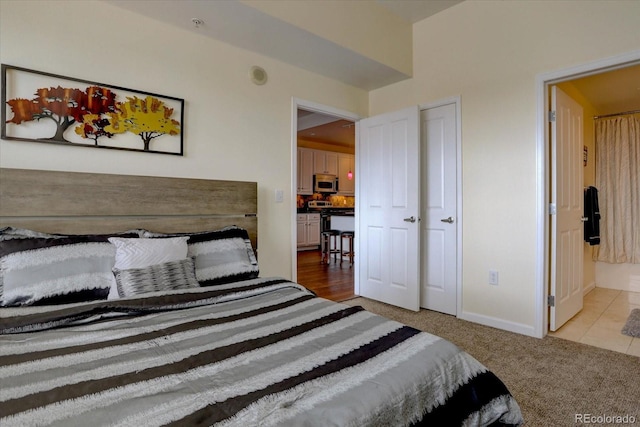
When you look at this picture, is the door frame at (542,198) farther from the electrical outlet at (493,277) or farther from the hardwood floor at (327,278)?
the hardwood floor at (327,278)

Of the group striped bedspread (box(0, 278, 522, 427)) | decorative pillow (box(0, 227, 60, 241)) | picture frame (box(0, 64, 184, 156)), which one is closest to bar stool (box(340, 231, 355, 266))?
picture frame (box(0, 64, 184, 156))

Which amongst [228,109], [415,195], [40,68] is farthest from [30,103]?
[415,195]

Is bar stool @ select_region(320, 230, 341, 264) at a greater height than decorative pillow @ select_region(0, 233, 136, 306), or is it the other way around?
decorative pillow @ select_region(0, 233, 136, 306)

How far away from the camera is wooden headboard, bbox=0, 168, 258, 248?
1.94 meters

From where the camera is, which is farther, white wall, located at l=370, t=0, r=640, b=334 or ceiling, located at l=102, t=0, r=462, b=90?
white wall, located at l=370, t=0, r=640, b=334

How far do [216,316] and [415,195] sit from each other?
8.01 ft

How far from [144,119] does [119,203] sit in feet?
2.09

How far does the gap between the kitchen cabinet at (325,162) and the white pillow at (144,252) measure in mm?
6383

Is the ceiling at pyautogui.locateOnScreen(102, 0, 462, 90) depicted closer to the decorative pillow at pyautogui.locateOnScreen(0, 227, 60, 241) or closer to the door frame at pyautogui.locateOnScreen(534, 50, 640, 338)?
the door frame at pyautogui.locateOnScreen(534, 50, 640, 338)

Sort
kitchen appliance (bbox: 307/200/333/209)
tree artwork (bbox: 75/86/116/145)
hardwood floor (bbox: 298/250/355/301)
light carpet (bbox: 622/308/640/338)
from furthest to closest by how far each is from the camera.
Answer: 1. kitchen appliance (bbox: 307/200/333/209)
2. hardwood floor (bbox: 298/250/355/301)
3. light carpet (bbox: 622/308/640/338)
4. tree artwork (bbox: 75/86/116/145)

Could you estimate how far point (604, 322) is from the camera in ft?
10.2

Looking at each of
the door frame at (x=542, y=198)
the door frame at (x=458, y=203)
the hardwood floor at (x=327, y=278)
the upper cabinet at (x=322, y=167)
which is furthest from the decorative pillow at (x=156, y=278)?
the upper cabinet at (x=322, y=167)

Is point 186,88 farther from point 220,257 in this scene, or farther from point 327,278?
point 327,278

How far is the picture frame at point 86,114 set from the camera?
1983 mm
